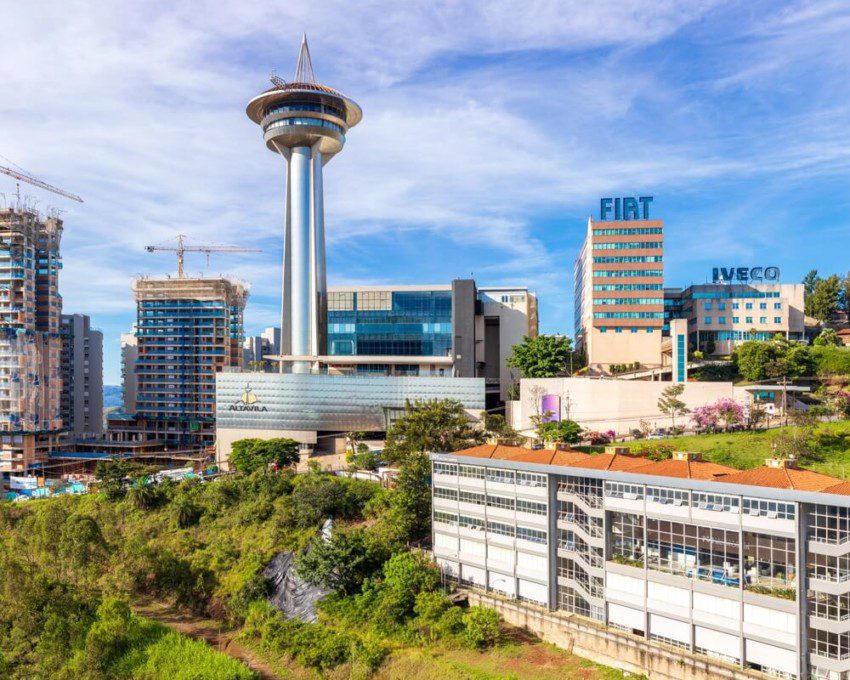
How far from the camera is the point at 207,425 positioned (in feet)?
422

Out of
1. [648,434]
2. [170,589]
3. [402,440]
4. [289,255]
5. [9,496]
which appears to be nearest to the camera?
[170,589]

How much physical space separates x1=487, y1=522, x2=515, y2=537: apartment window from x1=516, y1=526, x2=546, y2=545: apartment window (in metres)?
0.56

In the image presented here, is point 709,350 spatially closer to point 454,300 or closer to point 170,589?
point 454,300

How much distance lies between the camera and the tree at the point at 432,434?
6397cm

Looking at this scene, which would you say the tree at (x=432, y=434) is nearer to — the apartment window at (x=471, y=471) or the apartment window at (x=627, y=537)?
the apartment window at (x=471, y=471)

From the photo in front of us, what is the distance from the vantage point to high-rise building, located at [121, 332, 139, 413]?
14525 cm

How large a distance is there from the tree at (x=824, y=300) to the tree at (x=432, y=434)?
6938cm

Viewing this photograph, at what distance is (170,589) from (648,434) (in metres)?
53.7

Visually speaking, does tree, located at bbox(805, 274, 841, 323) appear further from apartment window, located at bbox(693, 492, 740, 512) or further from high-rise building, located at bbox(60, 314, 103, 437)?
high-rise building, located at bbox(60, 314, 103, 437)

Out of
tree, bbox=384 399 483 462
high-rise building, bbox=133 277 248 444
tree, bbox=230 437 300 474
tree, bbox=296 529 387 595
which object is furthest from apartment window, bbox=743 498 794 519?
high-rise building, bbox=133 277 248 444

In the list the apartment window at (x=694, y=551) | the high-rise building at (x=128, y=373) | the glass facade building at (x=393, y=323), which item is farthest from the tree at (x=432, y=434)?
the high-rise building at (x=128, y=373)

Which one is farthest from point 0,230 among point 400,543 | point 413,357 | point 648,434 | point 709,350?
point 709,350

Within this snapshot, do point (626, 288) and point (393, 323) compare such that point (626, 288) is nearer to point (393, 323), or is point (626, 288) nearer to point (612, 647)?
point (393, 323)

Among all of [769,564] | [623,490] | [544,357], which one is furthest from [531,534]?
[544,357]
